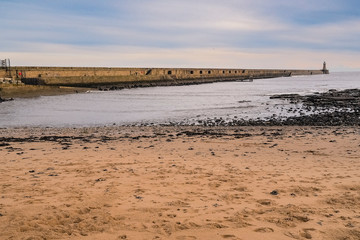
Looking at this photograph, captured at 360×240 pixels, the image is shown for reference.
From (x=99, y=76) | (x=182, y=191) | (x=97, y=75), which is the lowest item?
(x=182, y=191)

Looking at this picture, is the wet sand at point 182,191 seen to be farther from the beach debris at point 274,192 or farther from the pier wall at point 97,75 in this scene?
the pier wall at point 97,75

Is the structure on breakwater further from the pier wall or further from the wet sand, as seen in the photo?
the wet sand

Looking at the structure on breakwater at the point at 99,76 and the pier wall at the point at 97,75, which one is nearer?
the structure on breakwater at the point at 99,76

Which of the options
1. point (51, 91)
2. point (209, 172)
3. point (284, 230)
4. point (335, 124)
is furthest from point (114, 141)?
point (51, 91)

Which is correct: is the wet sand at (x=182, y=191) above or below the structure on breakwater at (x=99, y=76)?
below

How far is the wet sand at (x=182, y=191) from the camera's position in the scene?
176 inches

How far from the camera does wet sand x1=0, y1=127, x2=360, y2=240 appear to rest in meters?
4.48

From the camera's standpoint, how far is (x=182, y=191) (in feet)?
19.9

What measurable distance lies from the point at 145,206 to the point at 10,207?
2.22 metres

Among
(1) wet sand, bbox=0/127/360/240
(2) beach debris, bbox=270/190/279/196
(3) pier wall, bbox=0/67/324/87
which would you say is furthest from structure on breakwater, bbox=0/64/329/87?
(2) beach debris, bbox=270/190/279/196

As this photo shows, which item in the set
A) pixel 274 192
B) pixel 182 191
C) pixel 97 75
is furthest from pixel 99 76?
pixel 274 192

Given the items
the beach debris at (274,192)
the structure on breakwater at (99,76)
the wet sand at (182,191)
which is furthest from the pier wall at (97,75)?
the beach debris at (274,192)

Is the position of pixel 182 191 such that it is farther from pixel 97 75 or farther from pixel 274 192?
→ pixel 97 75

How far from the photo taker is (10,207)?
5207 mm
